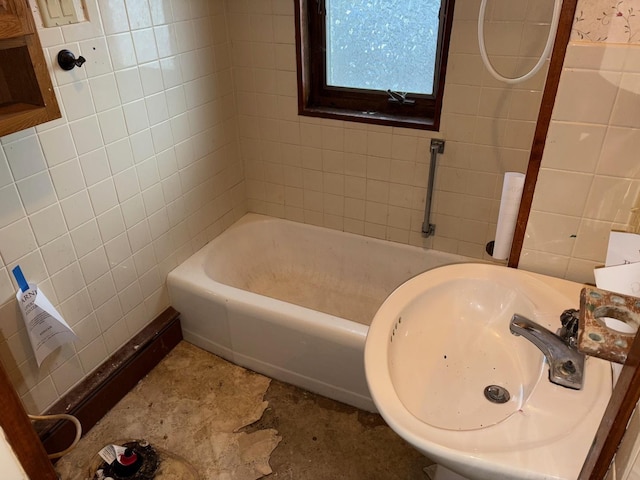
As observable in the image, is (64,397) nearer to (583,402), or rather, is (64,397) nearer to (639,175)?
(583,402)

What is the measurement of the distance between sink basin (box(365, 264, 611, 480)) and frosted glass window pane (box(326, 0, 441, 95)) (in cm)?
105

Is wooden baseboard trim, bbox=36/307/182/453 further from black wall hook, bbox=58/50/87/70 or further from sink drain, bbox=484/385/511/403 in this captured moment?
sink drain, bbox=484/385/511/403

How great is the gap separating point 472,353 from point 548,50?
0.78m

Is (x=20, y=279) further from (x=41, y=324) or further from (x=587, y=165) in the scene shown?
(x=587, y=165)

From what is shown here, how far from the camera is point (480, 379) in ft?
3.67

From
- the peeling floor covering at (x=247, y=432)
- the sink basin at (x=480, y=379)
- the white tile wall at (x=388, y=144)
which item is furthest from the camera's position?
the white tile wall at (x=388, y=144)

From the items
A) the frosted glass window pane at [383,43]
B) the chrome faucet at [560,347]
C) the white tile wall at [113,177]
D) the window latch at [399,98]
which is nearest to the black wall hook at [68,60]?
the white tile wall at [113,177]

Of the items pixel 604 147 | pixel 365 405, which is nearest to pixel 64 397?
pixel 365 405

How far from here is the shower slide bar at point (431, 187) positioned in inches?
77.8

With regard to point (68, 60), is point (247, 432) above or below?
below

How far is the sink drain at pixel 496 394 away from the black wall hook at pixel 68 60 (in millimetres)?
1514

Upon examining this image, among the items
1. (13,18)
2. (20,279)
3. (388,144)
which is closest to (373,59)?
(388,144)

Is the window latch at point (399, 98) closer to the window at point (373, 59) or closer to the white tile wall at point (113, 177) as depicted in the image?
the window at point (373, 59)

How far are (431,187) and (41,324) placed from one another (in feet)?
5.12
